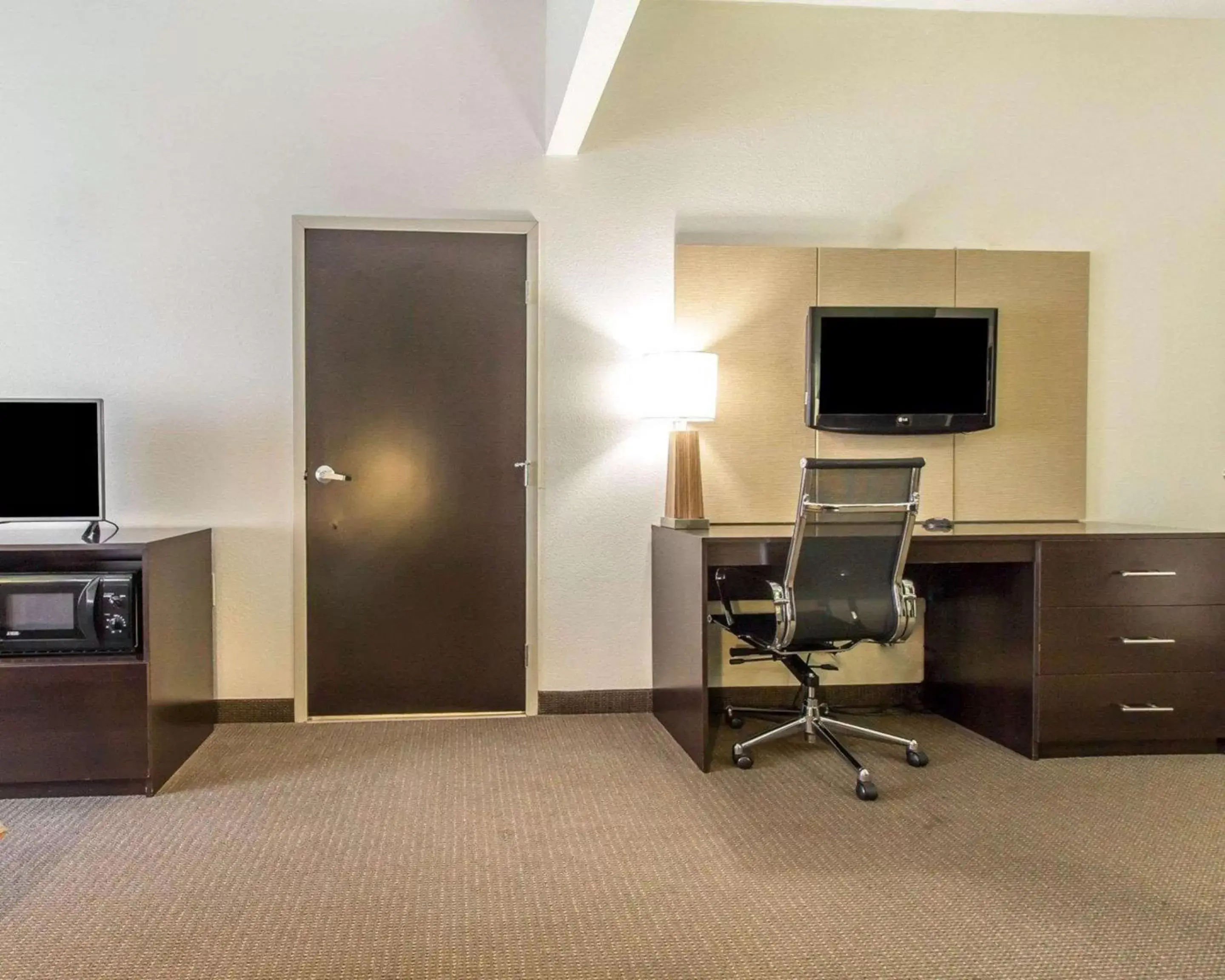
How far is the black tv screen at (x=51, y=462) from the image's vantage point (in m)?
3.27

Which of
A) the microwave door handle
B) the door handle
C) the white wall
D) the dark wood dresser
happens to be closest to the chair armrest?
the white wall

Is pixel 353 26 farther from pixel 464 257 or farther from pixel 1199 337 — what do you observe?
pixel 1199 337

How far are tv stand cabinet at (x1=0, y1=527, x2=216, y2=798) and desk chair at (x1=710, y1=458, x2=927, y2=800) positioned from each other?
6.10ft

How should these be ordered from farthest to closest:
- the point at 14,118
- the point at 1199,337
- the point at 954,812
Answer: the point at 1199,337
the point at 14,118
the point at 954,812

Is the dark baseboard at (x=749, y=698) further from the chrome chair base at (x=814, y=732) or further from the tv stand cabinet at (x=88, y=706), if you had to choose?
the tv stand cabinet at (x=88, y=706)

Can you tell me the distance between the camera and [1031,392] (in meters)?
4.01

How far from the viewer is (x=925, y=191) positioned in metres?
4.04

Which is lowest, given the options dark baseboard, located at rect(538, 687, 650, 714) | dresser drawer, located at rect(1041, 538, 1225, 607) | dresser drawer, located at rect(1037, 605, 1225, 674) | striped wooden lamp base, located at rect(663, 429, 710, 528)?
dark baseboard, located at rect(538, 687, 650, 714)

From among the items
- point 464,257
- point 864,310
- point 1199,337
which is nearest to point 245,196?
point 464,257

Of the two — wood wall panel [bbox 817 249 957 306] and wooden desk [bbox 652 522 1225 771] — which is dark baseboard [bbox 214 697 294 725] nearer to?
wooden desk [bbox 652 522 1225 771]

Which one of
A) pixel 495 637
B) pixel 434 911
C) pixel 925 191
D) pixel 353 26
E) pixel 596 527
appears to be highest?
pixel 353 26

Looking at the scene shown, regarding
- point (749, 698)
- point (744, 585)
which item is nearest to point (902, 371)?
point (744, 585)

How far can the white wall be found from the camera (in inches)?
145

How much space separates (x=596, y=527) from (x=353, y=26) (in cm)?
218
